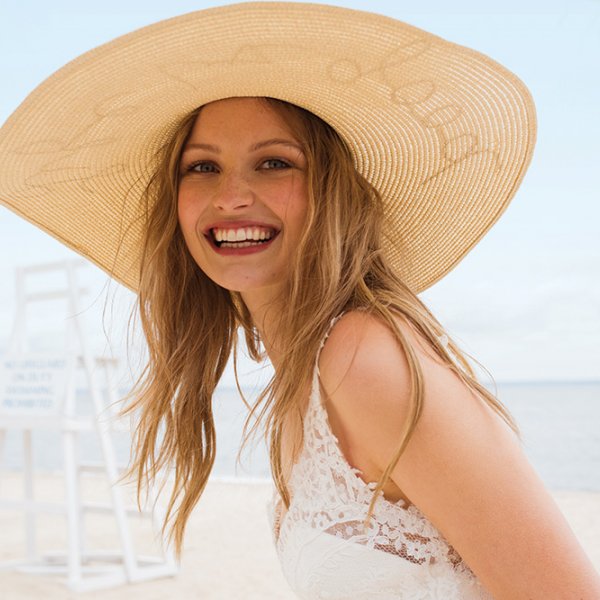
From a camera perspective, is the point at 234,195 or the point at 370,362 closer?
the point at 370,362

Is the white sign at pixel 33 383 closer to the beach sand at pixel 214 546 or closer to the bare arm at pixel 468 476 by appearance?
the beach sand at pixel 214 546

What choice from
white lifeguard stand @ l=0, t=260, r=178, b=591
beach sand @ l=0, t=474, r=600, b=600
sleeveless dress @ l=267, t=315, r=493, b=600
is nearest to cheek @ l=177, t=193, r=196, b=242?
sleeveless dress @ l=267, t=315, r=493, b=600

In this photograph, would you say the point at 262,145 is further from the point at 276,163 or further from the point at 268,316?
the point at 268,316

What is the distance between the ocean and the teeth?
788 cm

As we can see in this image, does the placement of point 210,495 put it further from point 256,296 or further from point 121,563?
point 256,296

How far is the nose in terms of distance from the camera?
142 cm

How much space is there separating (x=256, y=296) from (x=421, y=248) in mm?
428

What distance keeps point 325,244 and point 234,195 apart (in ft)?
0.57

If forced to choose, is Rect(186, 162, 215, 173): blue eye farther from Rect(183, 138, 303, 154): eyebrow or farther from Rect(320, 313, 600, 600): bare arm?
Rect(320, 313, 600, 600): bare arm

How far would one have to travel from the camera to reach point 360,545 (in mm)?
1256

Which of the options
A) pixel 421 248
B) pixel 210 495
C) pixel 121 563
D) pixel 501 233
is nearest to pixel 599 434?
pixel 210 495

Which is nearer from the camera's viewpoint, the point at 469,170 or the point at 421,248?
the point at 469,170

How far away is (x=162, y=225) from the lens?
1750 mm

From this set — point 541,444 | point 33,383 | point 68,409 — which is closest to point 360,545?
point 68,409
